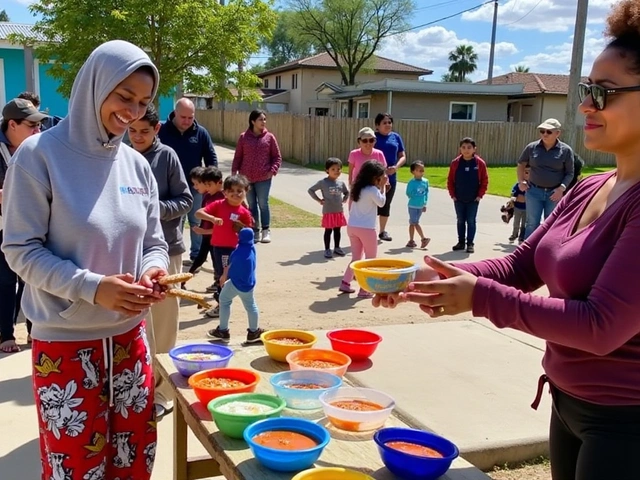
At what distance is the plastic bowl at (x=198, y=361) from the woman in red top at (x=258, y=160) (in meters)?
7.12

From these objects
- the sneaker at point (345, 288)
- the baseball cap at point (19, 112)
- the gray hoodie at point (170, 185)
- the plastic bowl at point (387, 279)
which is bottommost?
the sneaker at point (345, 288)

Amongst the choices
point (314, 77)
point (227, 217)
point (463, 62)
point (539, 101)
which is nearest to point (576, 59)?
point (227, 217)

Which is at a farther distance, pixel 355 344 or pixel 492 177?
pixel 492 177

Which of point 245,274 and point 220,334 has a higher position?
point 245,274

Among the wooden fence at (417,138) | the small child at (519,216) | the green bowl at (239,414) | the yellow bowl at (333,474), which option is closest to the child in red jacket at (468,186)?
the small child at (519,216)

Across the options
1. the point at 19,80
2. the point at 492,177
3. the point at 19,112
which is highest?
the point at 19,80

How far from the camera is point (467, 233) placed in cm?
1005

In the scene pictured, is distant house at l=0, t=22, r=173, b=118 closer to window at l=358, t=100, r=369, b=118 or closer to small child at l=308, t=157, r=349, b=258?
window at l=358, t=100, r=369, b=118

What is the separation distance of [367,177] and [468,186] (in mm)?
3043

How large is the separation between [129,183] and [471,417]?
9.13 ft

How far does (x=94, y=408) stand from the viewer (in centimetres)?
237

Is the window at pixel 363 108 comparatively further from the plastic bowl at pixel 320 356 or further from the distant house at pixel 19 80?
the plastic bowl at pixel 320 356

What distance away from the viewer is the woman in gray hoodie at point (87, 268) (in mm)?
2260

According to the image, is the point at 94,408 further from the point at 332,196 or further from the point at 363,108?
the point at 363,108
